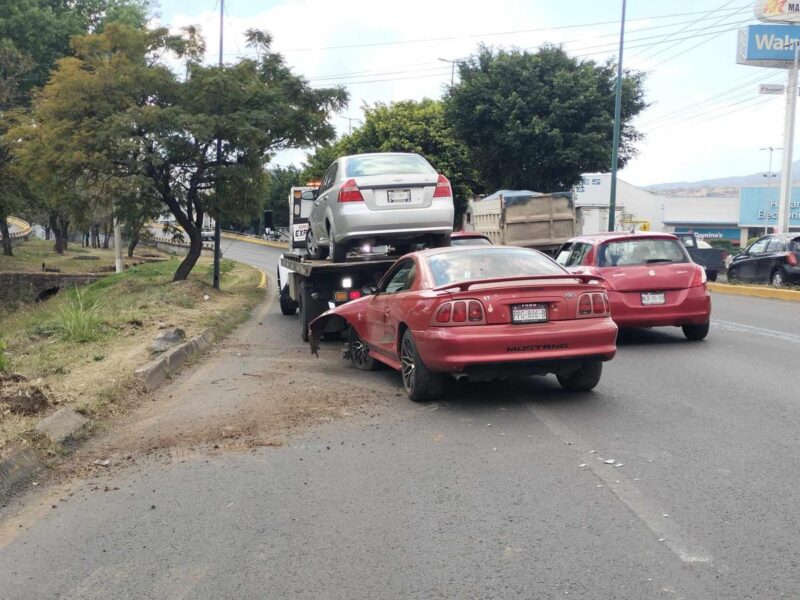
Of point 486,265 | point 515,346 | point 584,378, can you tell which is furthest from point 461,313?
point 584,378

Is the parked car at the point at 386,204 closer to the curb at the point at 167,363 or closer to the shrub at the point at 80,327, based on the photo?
the curb at the point at 167,363

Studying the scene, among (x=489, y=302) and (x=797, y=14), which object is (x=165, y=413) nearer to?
(x=489, y=302)

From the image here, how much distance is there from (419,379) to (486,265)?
55.5 inches

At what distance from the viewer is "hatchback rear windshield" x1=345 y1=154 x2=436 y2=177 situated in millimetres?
11609

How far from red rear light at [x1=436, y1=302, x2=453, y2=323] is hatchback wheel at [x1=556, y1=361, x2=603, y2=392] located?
143cm

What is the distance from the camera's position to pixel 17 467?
5.59 meters

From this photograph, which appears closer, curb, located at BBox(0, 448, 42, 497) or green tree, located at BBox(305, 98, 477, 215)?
curb, located at BBox(0, 448, 42, 497)

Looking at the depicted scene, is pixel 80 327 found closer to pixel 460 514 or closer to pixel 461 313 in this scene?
pixel 461 313

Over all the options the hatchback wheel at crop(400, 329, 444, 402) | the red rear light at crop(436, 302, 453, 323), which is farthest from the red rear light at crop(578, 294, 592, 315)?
the hatchback wheel at crop(400, 329, 444, 402)

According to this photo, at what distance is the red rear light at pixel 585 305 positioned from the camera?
7.33 m

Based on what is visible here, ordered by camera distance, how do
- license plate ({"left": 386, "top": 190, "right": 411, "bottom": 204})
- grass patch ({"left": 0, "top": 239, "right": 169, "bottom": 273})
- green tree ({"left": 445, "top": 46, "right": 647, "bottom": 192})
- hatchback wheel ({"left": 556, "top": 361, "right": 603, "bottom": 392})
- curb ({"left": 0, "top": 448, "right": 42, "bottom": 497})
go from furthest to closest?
1. green tree ({"left": 445, "top": 46, "right": 647, "bottom": 192})
2. grass patch ({"left": 0, "top": 239, "right": 169, "bottom": 273})
3. license plate ({"left": 386, "top": 190, "right": 411, "bottom": 204})
4. hatchback wheel ({"left": 556, "top": 361, "right": 603, "bottom": 392})
5. curb ({"left": 0, "top": 448, "right": 42, "bottom": 497})

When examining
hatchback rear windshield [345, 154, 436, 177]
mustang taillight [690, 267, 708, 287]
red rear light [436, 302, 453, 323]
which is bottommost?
red rear light [436, 302, 453, 323]

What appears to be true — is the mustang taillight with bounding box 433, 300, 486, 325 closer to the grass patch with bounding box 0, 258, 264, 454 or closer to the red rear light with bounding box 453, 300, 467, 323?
the red rear light with bounding box 453, 300, 467, 323

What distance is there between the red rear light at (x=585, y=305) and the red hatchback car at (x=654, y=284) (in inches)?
130
